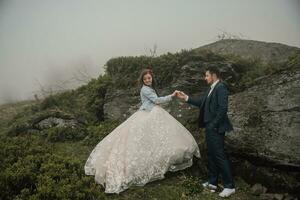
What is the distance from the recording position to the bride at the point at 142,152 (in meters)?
7.62

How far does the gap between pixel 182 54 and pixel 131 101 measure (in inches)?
89.4

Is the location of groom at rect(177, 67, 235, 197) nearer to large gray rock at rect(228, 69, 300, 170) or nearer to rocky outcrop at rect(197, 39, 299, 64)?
large gray rock at rect(228, 69, 300, 170)

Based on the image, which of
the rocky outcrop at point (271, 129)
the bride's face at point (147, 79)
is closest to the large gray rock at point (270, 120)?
the rocky outcrop at point (271, 129)

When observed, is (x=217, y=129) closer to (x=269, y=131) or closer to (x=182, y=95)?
(x=269, y=131)

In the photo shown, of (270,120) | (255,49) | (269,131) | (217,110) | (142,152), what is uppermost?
(255,49)

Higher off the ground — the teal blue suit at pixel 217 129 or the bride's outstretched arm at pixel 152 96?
the bride's outstretched arm at pixel 152 96

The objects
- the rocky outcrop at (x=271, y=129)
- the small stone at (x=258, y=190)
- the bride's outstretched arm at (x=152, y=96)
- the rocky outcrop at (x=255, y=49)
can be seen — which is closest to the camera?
the rocky outcrop at (x=271, y=129)

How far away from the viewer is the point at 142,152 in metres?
7.85

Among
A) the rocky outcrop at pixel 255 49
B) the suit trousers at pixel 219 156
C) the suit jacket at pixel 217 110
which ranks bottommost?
the suit trousers at pixel 219 156

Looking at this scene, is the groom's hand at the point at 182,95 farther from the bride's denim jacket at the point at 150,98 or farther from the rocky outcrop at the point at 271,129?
the rocky outcrop at the point at 271,129

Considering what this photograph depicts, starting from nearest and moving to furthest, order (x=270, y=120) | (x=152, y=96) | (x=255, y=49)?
(x=270, y=120) → (x=152, y=96) → (x=255, y=49)

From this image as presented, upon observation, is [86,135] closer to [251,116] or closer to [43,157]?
[43,157]

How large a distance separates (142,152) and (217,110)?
1.83 meters

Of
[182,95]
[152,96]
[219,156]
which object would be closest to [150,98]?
[152,96]
